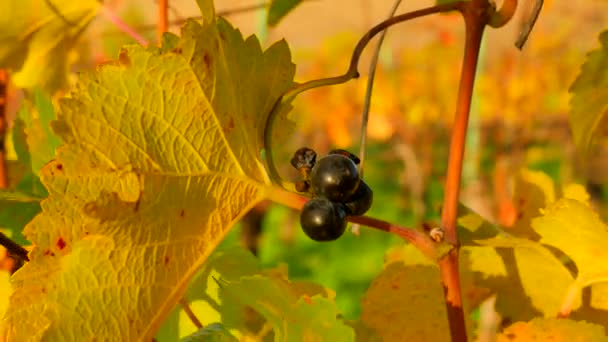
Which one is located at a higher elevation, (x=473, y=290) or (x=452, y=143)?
(x=452, y=143)

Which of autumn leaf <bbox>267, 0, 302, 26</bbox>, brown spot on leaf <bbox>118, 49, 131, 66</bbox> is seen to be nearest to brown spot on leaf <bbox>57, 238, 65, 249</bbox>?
brown spot on leaf <bbox>118, 49, 131, 66</bbox>

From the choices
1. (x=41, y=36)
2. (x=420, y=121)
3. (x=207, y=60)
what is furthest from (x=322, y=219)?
(x=420, y=121)

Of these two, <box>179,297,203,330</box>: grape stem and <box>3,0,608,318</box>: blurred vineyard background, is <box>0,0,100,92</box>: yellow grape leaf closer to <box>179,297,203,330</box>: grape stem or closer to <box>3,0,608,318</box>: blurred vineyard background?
<box>179,297,203,330</box>: grape stem

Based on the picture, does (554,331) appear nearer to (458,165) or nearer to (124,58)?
(458,165)

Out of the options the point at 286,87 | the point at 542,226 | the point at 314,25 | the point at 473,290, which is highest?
the point at 286,87

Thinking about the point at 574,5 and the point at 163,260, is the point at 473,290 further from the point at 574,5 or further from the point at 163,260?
the point at 574,5

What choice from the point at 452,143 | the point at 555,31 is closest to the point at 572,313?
the point at 452,143

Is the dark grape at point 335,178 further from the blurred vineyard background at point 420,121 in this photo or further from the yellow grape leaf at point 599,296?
the blurred vineyard background at point 420,121
